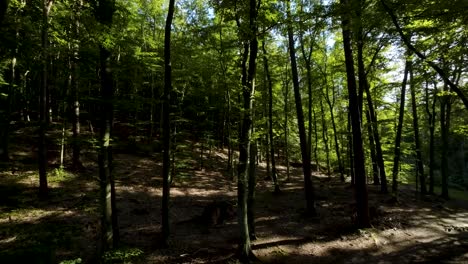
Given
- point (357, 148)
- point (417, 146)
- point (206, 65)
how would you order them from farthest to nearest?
point (206, 65)
point (417, 146)
point (357, 148)

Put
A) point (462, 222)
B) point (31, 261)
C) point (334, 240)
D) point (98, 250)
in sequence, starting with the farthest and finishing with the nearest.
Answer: point (462, 222) < point (334, 240) < point (98, 250) < point (31, 261)

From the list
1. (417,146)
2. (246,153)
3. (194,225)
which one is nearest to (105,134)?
(246,153)

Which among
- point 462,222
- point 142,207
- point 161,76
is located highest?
point 161,76

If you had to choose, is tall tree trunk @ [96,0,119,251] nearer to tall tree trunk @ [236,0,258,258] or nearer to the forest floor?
the forest floor

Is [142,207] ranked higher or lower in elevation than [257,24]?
lower

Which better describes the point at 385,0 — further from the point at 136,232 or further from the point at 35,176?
the point at 35,176

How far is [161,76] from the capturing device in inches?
1073

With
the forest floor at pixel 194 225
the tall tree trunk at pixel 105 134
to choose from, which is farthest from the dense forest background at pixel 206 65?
the forest floor at pixel 194 225

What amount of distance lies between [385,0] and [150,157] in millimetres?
20576

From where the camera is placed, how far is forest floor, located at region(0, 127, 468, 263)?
36.4 feet

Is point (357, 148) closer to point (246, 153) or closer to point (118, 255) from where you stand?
point (246, 153)

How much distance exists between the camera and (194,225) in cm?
1432

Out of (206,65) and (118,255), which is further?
(206,65)

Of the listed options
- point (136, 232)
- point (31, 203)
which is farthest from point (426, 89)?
point (31, 203)
